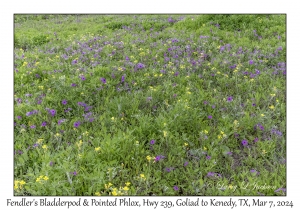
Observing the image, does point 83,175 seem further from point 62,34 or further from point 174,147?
point 62,34

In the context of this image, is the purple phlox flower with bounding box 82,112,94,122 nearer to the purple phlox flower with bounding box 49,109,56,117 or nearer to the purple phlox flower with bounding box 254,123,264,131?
the purple phlox flower with bounding box 49,109,56,117

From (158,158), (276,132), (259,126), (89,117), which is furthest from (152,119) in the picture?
(276,132)

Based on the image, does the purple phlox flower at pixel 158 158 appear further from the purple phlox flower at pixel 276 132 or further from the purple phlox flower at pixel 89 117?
the purple phlox flower at pixel 276 132

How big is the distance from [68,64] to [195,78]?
10.3ft

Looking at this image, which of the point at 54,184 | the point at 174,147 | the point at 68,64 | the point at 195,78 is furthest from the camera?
the point at 68,64

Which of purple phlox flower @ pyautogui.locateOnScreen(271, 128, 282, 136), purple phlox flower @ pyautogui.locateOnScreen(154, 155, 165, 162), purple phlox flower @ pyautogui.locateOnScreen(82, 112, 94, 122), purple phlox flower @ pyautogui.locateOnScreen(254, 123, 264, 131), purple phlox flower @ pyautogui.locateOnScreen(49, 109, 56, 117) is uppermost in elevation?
purple phlox flower @ pyautogui.locateOnScreen(49, 109, 56, 117)

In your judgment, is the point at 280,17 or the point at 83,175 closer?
the point at 83,175

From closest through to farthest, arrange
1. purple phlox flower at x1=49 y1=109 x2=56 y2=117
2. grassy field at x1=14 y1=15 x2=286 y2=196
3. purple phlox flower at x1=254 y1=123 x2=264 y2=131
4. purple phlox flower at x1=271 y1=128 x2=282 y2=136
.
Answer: grassy field at x1=14 y1=15 x2=286 y2=196 → purple phlox flower at x1=271 y1=128 x2=282 y2=136 → purple phlox flower at x1=254 y1=123 x2=264 y2=131 → purple phlox flower at x1=49 y1=109 x2=56 y2=117

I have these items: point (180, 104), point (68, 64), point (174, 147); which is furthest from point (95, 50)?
point (174, 147)

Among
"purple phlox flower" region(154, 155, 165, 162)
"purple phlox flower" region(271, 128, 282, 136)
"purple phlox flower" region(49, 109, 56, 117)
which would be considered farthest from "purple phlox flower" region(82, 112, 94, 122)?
"purple phlox flower" region(271, 128, 282, 136)

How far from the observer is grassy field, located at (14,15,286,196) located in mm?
3303

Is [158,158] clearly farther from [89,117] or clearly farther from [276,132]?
[276,132]

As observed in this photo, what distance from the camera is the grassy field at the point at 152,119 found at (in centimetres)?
330
